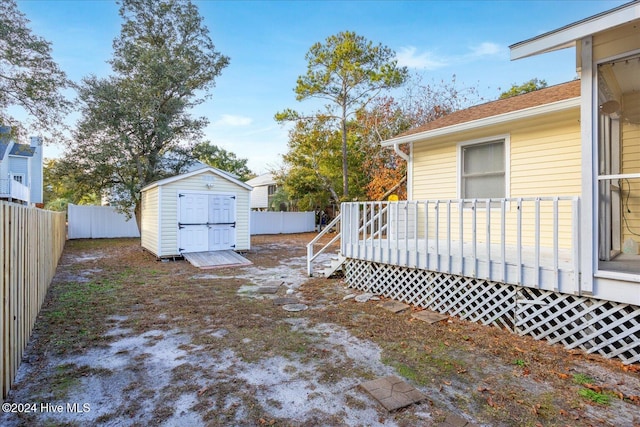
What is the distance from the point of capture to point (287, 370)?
304 cm

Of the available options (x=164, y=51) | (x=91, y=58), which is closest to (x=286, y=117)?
(x=164, y=51)

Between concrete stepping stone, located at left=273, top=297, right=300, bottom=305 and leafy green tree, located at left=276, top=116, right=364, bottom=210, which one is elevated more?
leafy green tree, located at left=276, top=116, right=364, bottom=210

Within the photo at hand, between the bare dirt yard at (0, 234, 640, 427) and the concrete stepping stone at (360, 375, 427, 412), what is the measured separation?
0.06 metres

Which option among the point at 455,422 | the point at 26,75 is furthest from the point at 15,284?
the point at 26,75

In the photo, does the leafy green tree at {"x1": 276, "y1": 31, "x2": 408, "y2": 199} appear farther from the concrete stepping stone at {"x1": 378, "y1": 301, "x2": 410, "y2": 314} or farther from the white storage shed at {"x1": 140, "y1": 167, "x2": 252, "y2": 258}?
the concrete stepping stone at {"x1": 378, "y1": 301, "x2": 410, "y2": 314}

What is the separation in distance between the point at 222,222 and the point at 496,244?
318 inches

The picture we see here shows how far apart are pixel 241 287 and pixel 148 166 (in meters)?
11.7

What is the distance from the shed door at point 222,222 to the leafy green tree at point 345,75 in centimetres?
745

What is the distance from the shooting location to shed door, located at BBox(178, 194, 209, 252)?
10.2 metres

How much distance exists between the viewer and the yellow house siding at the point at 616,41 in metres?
3.15

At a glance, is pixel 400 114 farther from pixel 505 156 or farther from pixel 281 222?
pixel 505 156

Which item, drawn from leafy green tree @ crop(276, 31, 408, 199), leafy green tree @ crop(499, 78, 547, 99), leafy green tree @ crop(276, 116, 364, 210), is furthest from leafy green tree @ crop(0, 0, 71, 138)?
leafy green tree @ crop(499, 78, 547, 99)

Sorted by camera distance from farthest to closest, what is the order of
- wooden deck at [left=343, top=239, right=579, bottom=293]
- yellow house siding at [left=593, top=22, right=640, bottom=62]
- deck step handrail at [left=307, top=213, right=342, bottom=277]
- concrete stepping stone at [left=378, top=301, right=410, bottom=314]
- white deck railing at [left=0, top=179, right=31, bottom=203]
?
white deck railing at [left=0, top=179, right=31, bottom=203], deck step handrail at [left=307, top=213, right=342, bottom=277], concrete stepping stone at [left=378, top=301, right=410, bottom=314], wooden deck at [left=343, top=239, right=579, bottom=293], yellow house siding at [left=593, top=22, right=640, bottom=62]

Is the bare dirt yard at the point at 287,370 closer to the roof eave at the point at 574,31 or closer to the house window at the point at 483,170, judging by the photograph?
the house window at the point at 483,170
